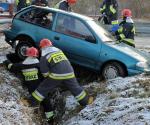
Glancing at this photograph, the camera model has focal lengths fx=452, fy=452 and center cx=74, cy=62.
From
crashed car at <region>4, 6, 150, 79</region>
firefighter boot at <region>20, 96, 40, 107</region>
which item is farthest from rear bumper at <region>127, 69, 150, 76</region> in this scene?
firefighter boot at <region>20, 96, 40, 107</region>

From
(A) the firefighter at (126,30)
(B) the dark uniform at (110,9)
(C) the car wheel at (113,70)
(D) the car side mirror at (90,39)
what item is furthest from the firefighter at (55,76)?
(B) the dark uniform at (110,9)

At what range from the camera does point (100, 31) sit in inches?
481

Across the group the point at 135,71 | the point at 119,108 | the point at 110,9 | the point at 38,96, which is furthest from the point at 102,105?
the point at 110,9

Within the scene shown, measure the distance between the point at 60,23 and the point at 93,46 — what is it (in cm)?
117

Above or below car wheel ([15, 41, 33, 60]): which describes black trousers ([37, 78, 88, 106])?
below

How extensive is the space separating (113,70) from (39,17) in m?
2.59

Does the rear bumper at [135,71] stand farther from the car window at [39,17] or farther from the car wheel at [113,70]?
the car window at [39,17]

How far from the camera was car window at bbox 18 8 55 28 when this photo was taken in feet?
40.6

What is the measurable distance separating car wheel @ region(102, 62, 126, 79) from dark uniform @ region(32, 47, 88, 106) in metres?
1.64

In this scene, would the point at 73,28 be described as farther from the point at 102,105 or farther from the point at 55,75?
the point at 102,105

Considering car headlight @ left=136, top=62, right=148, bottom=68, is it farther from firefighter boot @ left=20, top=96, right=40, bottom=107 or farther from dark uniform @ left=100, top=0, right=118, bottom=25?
dark uniform @ left=100, top=0, right=118, bottom=25

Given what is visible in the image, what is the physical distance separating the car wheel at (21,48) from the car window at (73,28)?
916 millimetres

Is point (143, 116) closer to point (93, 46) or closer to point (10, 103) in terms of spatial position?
point (10, 103)

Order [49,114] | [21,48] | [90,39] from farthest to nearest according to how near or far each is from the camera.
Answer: [21,48] < [90,39] < [49,114]
